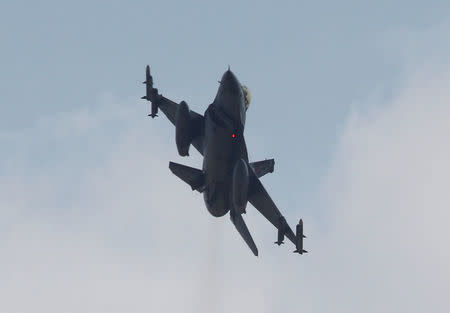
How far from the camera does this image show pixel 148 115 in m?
86.3

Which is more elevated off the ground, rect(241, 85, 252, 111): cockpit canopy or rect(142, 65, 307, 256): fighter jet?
rect(241, 85, 252, 111): cockpit canopy

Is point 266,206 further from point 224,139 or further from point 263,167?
point 224,139

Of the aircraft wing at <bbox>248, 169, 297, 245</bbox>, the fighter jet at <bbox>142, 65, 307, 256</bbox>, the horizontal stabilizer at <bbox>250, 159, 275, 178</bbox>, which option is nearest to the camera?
the fighter jet at <bbox>142, 65, 307, 256</bbox>

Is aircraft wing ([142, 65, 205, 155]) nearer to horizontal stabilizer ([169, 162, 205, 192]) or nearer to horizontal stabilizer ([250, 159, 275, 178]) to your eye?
horizontal stabilizer ([169, 162, 205, 192])

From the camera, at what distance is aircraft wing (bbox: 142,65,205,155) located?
8375 centimetres

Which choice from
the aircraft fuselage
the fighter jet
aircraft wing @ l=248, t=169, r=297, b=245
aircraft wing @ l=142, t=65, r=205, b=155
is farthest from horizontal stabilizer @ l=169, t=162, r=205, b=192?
aircraft wing @ l=248, t=169, r=297, b=245

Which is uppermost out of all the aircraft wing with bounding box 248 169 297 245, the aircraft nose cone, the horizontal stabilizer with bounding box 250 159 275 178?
the aircraft nose cone

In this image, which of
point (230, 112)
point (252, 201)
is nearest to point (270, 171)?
point (252, 201)

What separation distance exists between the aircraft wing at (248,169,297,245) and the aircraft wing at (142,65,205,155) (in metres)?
5.39

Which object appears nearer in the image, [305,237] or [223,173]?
[223,173]

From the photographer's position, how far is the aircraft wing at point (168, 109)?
3297 inches

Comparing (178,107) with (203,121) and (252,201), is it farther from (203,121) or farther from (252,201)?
(252,201)

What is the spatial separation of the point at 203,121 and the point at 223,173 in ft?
20.2

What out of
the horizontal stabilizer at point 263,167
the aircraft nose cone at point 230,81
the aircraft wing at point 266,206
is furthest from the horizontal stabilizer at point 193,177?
the aircraft nose cone at point 230,81
